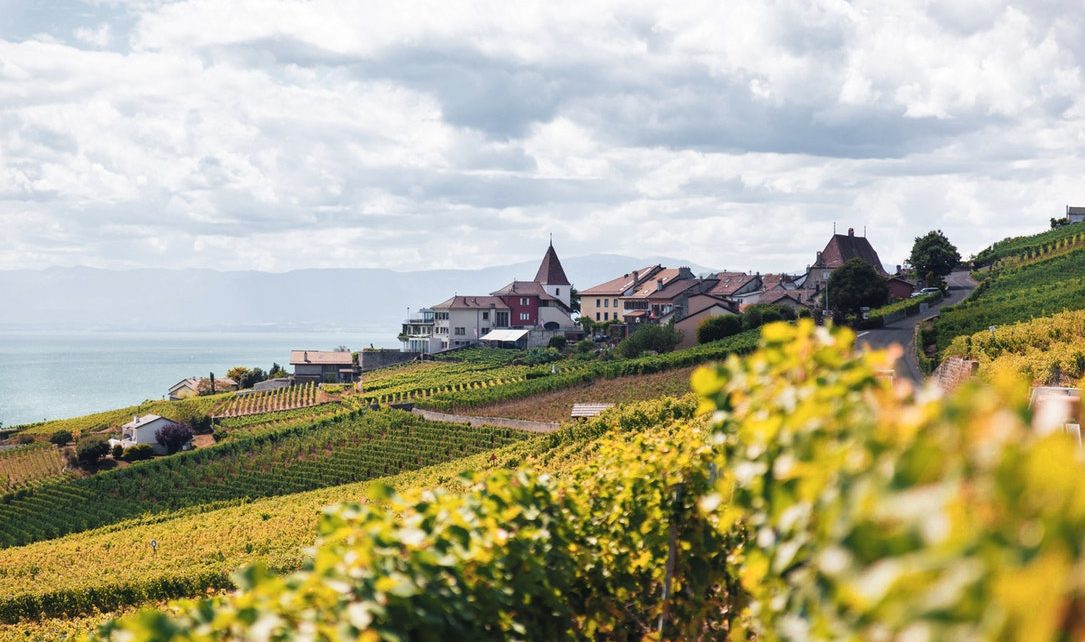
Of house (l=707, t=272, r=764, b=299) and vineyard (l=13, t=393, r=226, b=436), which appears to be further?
house (l=707, t=272, r=764, b=299)

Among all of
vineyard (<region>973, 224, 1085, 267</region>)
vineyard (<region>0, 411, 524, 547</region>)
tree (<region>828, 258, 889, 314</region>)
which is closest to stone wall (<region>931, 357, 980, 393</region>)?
vineyard (<region>0, 411, 524, 547</region>)

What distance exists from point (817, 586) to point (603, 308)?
120209 mm

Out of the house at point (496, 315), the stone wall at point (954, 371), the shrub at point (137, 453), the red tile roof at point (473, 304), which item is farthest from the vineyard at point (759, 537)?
the red tile roof at point (473, 304)

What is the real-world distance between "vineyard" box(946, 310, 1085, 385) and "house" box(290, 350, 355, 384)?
83690 mm

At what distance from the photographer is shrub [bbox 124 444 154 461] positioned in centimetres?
6950

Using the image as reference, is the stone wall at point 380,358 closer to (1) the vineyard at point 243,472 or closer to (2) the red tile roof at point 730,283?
(2) the red tile roof at point 730,283

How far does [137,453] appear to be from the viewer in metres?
69.5

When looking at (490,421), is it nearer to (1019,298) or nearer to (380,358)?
(1019,298)

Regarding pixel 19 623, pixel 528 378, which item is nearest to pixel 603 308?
pixel 528 378

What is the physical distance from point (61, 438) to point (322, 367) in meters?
38.6

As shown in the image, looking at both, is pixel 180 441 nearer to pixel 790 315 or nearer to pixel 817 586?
pixel 790 315

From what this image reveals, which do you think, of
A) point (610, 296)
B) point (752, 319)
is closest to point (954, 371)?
point (752, 319)

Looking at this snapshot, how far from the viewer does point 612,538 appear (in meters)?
7.49

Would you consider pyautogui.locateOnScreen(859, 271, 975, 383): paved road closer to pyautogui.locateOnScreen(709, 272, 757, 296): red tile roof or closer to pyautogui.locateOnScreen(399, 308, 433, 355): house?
pyautogui.locateOnScreen(709, 272, 757, 296): red tile roof
